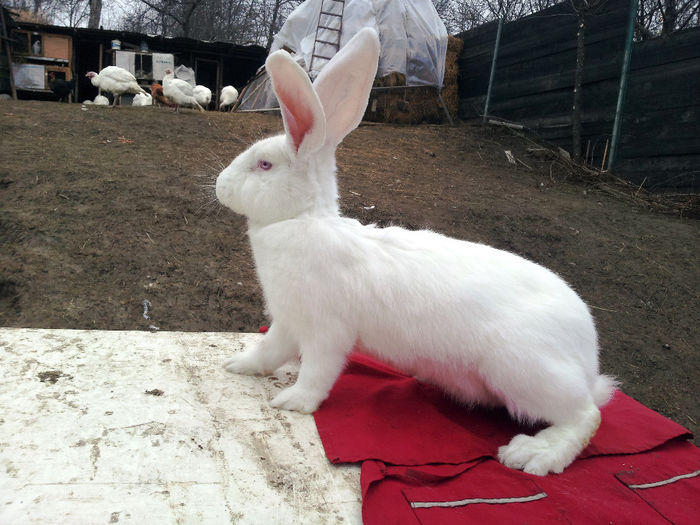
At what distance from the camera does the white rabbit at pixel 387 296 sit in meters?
1.47

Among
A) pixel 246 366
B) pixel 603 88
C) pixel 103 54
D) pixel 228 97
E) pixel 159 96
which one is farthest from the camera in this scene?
pixel 103 54

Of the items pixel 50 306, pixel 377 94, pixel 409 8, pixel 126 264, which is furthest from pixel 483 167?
pixel 50 306

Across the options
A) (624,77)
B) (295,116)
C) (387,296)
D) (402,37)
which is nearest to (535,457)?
(387,296)

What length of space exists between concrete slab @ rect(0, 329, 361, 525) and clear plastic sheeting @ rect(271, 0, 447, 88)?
7711 millimetres

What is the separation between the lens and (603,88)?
21.4 ft

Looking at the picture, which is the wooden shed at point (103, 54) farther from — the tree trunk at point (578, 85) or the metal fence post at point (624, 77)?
the metal fence post at point (624, 77)

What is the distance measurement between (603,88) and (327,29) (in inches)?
187

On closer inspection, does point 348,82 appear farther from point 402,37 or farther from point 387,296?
point 402,37

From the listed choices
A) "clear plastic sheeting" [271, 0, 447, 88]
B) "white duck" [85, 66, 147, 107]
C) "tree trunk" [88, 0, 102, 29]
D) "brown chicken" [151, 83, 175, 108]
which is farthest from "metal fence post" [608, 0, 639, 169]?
"tree trunk" [88, 0, 102, 29]

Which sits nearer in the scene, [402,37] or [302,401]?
[302,401]

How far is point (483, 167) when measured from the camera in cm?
664

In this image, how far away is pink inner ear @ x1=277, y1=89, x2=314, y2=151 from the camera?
5.07 ft

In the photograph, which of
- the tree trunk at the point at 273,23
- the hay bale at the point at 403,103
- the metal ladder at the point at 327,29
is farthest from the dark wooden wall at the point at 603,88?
the tree trunk at the point at 273,23

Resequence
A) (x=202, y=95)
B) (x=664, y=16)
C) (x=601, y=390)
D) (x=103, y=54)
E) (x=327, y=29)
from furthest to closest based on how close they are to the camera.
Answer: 1. (x=103, y=54)
2. (x=202, y=95)
3. (x=327, y=29)
4. (x=664, y=16)
5. (x=601, y=390)
